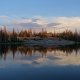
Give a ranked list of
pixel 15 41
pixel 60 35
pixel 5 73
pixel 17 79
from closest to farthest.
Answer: pixel 17 79, pixel 5 73, pixel 15 41, pixel 60 35

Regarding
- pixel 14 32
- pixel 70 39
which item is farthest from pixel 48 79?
pixel 70 39

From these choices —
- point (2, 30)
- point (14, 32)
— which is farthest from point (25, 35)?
point (2, 30)

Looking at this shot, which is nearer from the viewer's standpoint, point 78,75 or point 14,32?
point 78,75

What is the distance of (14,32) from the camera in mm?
103312

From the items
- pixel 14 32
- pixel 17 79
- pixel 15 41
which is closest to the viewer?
pixel 17 79

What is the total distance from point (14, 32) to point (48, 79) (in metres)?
90.5

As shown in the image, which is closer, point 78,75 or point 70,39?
point 78,75

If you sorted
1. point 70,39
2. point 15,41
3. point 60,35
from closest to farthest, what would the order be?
point 15,41, point 70,39, point 60,35

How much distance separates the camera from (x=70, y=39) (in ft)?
376

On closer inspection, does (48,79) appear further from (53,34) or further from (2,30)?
(53,34)

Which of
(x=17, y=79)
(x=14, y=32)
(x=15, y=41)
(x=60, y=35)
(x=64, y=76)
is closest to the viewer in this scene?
(x=17, y=79)

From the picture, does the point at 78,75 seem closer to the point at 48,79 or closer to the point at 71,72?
the point at 71,72

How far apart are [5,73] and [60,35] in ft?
356

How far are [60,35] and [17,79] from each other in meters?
110
